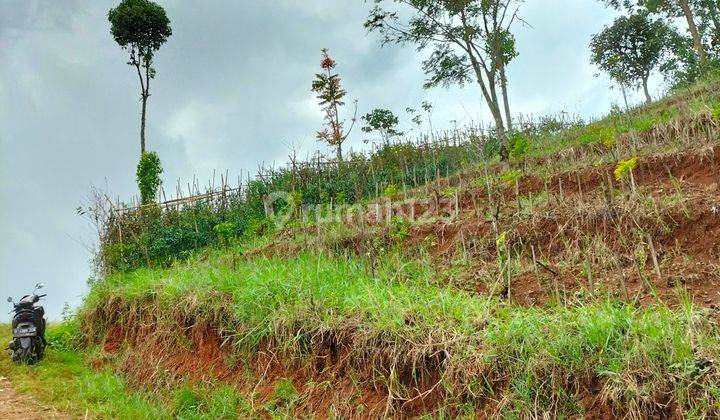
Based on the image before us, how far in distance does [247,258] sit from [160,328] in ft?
5.91

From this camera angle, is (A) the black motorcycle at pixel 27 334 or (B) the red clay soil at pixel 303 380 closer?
(B) the red clay soil at pixel 303 380

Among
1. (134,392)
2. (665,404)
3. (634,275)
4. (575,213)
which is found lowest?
(134,392)

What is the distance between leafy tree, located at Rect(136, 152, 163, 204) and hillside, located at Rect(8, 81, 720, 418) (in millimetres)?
7340

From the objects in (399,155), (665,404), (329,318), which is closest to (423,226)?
(329,318)

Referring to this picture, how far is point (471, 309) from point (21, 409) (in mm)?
5111

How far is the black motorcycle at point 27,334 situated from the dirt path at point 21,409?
3.62 feet

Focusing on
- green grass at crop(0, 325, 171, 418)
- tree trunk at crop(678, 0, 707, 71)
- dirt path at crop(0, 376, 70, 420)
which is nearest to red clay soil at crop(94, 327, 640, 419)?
green grass at crop(0, 325, 171, 418)

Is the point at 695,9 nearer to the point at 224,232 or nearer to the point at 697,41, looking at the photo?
the point at 697,41

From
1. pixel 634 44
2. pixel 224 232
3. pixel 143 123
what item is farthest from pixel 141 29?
pixel 634 44

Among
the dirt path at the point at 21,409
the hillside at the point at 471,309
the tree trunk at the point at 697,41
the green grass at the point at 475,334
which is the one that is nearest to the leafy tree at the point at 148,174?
the hillside at the point at 471,309

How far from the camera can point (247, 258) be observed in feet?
26.8

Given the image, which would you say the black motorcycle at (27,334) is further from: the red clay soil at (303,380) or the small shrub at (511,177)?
the small shrub at (511,177)

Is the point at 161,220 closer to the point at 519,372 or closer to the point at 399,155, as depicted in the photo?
the point at 399,155

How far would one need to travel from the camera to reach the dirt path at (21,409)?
18.9 ft
